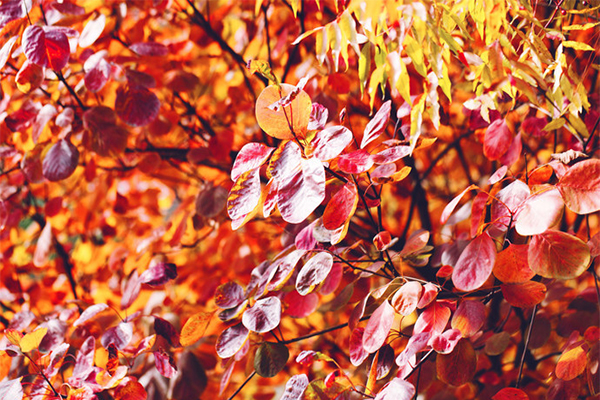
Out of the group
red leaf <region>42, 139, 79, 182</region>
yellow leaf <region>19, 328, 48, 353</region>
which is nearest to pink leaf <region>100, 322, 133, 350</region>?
yellow leaf <region>19, 328, 48, 353</region>

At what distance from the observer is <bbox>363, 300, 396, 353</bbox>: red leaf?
2.19 feet

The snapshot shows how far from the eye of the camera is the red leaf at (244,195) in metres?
0.62

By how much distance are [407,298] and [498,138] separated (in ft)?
1.54

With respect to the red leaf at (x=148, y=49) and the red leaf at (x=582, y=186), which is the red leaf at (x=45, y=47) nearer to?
the red leaf at (x=148, y=49)

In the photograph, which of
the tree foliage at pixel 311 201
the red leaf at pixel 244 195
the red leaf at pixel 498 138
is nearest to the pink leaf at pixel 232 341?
the tree foliage at pixel 311 201

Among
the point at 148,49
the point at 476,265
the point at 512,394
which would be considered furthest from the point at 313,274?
the point at 148,49

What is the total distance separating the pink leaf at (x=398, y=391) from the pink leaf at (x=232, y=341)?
21 cm

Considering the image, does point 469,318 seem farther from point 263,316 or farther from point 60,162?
point 60,162

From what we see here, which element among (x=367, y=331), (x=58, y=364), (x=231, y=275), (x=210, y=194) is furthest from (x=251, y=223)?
(x=367, y=331)

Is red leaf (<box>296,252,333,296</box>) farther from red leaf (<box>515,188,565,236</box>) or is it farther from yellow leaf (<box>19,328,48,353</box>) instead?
yellow leaf (<box>19,328,48,353</box>)

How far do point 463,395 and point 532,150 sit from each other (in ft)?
2.68

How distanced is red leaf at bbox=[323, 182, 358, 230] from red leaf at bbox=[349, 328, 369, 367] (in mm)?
198

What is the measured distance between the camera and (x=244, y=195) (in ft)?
2.07

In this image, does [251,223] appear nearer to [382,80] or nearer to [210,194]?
[210,194]
